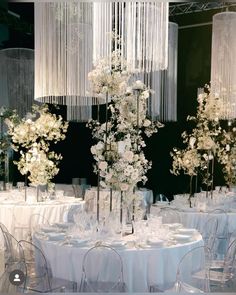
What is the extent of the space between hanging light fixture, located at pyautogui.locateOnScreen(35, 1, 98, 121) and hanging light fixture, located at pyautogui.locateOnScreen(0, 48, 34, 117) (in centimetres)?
484

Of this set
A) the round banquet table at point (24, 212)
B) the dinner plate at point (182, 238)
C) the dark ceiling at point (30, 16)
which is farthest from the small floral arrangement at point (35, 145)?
the dark ceiling at point (30, 16)

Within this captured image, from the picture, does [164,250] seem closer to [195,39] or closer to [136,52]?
[136,52]

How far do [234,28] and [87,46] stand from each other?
322 cm

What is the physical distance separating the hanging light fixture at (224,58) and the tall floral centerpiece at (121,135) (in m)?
3.28

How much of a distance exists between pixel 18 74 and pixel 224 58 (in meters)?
4.66

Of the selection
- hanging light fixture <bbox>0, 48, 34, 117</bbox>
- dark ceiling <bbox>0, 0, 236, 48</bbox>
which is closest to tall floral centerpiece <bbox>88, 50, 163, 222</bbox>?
hanging light fixture <bbox>0, 48, 34, 117</bbox>

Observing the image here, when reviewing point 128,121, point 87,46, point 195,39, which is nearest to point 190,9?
point 195,39

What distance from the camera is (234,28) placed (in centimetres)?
774

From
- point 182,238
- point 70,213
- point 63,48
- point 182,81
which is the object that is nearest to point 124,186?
point 182,238

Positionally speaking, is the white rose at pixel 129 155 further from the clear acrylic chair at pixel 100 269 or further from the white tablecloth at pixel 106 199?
the clear acrylic chair at pixel 100 269

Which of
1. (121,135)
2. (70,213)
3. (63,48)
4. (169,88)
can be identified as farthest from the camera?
(169,88)

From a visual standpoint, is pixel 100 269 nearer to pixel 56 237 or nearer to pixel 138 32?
pixel 56 237

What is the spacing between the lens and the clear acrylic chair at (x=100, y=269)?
13.5ft

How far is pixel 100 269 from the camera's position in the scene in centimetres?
414
